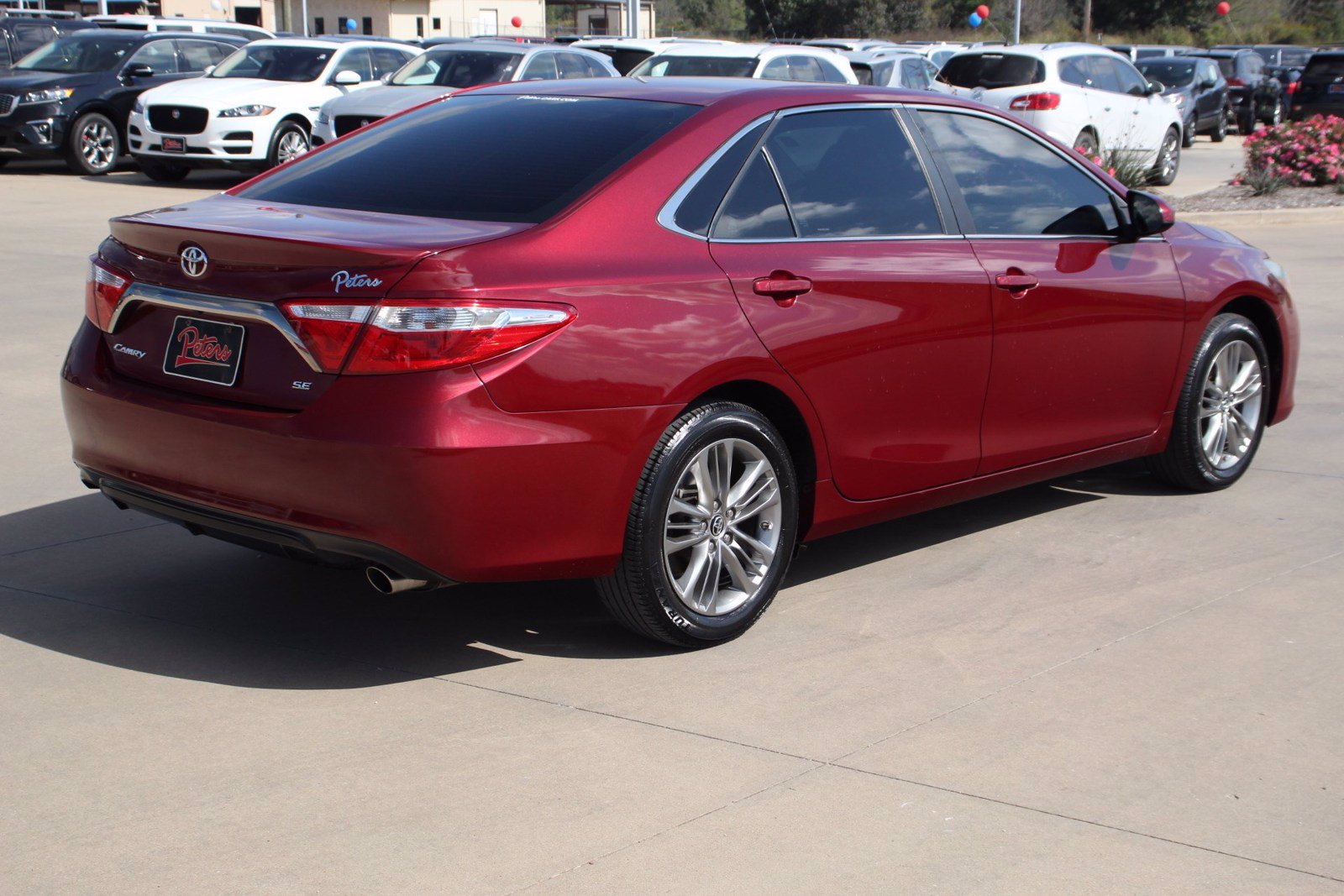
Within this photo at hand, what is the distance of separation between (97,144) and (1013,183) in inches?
671

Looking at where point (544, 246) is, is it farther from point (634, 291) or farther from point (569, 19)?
point (569, 19)

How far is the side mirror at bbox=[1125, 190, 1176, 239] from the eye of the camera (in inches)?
239

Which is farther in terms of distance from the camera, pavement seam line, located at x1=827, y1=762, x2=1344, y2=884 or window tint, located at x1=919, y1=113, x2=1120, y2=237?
window tint, located at x1=919, y1=113, x2=1120, y2=237

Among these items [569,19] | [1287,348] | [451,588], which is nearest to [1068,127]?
[1287,348]

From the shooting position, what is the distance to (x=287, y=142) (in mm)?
19438

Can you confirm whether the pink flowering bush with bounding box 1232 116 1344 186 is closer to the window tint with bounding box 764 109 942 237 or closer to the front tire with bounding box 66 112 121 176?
the front tire with bounding box 66 112 121 176

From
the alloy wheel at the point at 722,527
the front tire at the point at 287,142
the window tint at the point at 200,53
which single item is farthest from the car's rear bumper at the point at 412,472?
the window tint at the point at 200,53

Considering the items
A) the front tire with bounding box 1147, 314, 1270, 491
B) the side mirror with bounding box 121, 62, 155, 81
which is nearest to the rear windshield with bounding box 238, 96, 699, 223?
the front tire with bounding box 1147, 314, 1270, 491

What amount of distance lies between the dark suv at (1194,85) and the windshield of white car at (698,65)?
1314 cm

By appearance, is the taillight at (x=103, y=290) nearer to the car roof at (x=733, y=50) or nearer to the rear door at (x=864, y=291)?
the rear door at (x=864, y=291)

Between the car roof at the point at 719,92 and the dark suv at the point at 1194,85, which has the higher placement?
the car roof at the point at 719,92

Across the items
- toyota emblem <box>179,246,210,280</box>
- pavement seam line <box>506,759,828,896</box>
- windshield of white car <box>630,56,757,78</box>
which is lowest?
pavement seam line <box>506,759,828,896</box>

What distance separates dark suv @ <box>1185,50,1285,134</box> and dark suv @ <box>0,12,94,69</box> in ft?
77.2

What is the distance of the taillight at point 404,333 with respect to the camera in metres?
4.06
